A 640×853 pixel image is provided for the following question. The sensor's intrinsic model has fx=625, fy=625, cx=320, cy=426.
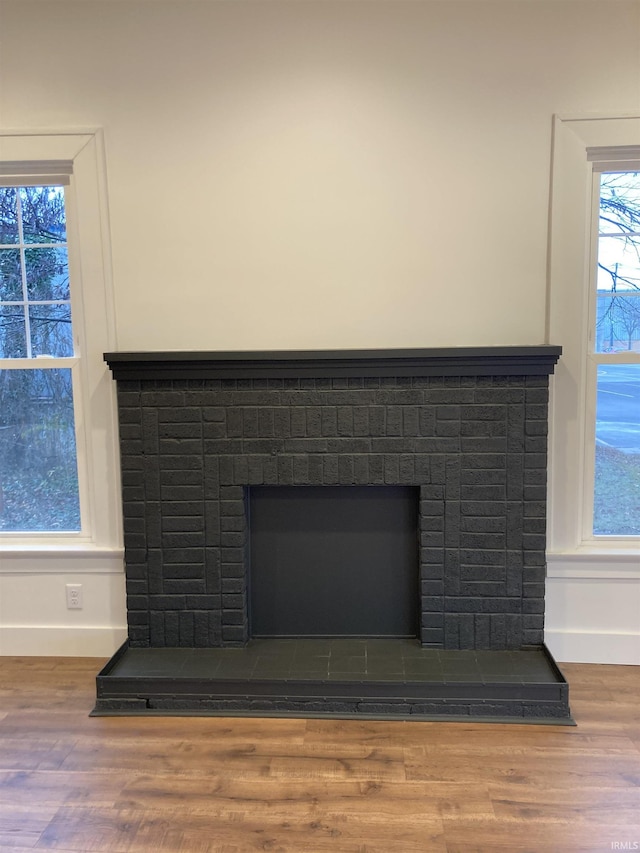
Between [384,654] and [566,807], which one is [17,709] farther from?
[566,807]

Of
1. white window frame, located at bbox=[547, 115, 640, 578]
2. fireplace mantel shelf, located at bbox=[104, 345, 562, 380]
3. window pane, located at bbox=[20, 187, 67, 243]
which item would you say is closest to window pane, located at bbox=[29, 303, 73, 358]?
window pane, located at bbox=[20, 187, 67, 243]

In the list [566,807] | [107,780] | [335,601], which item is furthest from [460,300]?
[107,780]

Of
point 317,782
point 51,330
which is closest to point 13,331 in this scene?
point 51,330

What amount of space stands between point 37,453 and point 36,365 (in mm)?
404

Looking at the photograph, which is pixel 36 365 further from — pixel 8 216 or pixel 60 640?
pixel 60 640

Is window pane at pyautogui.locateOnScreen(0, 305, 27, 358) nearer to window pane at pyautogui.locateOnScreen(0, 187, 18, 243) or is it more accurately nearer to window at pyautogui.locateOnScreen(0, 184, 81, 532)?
window at pyautogui.locateOnScreen(0, 184, 81, 532)

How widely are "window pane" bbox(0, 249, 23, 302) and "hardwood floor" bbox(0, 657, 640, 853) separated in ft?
5.67

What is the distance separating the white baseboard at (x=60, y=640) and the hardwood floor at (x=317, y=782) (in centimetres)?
34

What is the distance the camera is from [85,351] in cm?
272

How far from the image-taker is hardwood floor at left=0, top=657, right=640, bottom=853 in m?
1.78

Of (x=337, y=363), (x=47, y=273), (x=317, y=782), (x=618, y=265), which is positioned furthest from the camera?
(x=47, y=273)

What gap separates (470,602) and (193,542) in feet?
3.89

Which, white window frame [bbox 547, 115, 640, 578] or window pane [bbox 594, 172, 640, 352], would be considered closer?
white window frame [bbox 547, 115, 640, 578]

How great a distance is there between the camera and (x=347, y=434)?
2.56 meters
